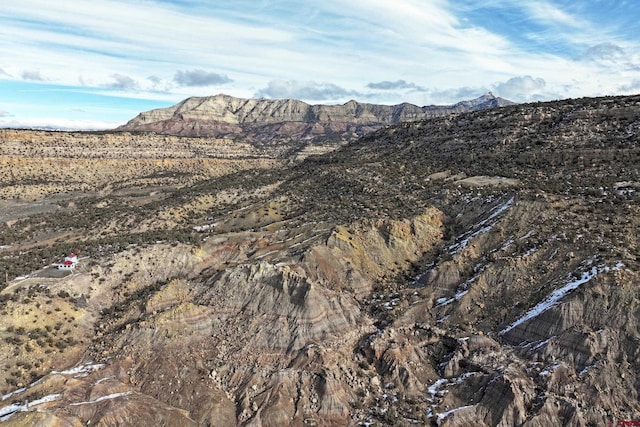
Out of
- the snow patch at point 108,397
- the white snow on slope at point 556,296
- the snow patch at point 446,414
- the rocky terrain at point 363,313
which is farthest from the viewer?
the white snow on slope at point 556,296

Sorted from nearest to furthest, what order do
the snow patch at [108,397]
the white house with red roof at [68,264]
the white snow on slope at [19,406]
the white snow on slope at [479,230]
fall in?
the white snow on slope at [19,406]
the snow patch at [108,397]
the white house with red roof at [68,264]
the white snow on slope at [479,230]

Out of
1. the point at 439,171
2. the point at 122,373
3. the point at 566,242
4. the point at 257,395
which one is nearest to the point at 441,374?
the point at 257,395

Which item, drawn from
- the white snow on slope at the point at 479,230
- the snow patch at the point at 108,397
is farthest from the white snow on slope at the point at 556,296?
the snow patch at the point at 108,397

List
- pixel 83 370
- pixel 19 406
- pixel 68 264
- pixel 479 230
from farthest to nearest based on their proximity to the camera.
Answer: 1. pixel 479 230
2. pixel 68 264
3. pixel 83 370
4. pixel 19 406

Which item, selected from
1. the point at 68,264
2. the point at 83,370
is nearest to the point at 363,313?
the point at 83,370

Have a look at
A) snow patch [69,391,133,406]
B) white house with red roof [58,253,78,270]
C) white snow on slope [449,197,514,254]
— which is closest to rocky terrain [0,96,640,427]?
snow patch [69,391,133,406]

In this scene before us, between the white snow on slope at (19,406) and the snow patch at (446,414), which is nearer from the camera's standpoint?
the white snow on slope at (19,406)

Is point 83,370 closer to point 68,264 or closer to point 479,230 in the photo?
point 68,264

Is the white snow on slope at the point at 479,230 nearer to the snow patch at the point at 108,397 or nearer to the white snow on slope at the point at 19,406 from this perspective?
the snow patch at the point at 108,397

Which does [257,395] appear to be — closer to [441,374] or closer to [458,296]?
[441,374]
